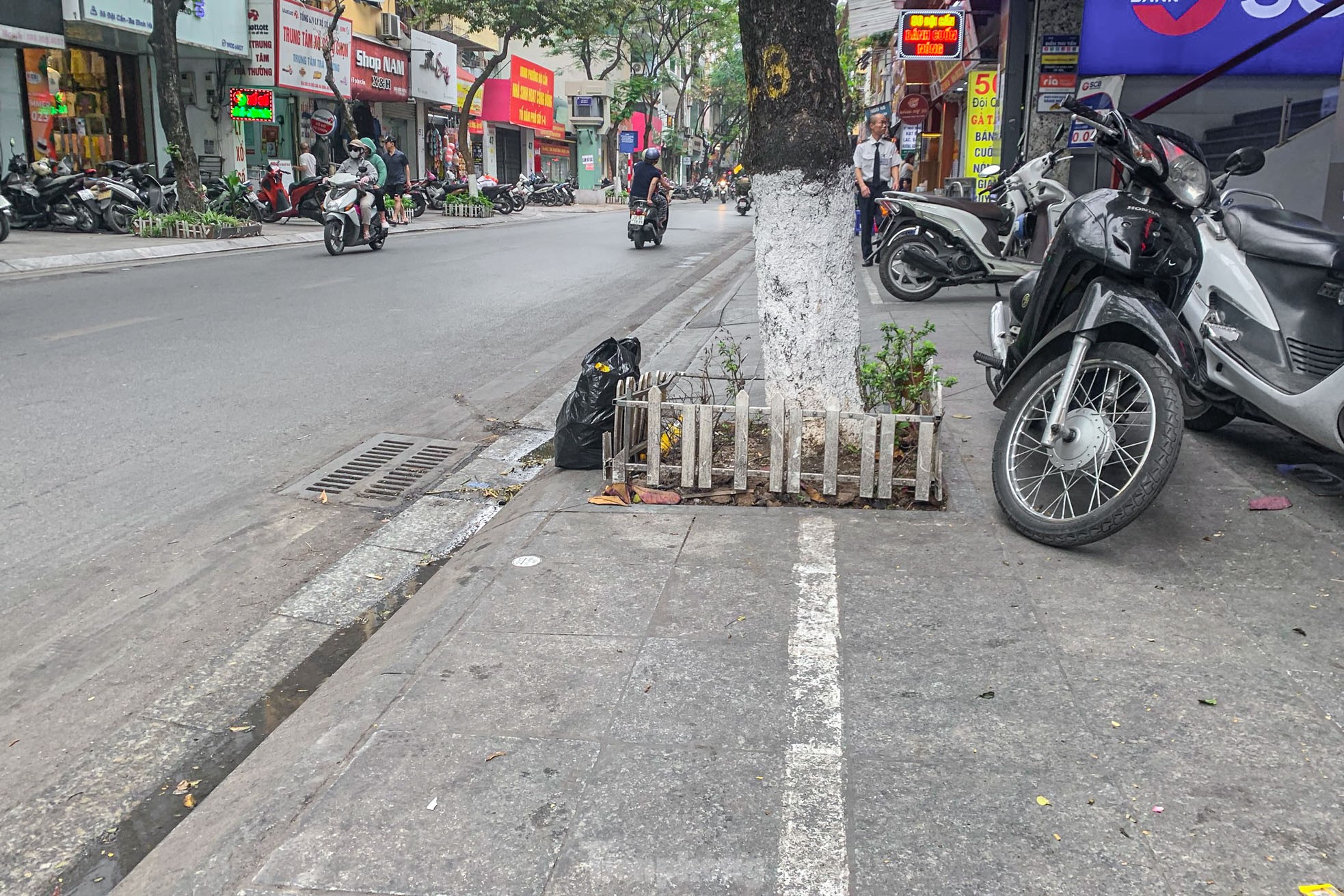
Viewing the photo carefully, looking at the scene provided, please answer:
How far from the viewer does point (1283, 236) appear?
419 cm

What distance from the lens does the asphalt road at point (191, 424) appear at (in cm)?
367

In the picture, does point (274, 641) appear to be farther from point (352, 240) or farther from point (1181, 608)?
point (352, 240)

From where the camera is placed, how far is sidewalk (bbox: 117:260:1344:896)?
2.24m

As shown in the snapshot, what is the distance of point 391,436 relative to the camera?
6.37 meters

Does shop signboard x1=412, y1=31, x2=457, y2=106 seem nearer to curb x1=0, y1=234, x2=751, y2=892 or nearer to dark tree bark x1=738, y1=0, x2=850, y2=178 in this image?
curb x1=0, y1=234, x2=751, y2=892

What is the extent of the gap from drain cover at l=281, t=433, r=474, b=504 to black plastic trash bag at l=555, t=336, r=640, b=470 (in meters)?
0.89

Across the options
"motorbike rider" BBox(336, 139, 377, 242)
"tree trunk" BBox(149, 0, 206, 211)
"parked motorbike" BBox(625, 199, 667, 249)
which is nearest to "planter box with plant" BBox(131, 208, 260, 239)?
"tree trunk" BBox(149, 0, 206, 211)

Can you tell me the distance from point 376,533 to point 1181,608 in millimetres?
3235

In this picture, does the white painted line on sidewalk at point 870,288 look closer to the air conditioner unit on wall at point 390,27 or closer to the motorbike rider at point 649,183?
the motorbike rider at point 649,183

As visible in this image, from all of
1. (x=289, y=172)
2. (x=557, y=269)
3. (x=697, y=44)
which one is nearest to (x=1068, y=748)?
(x=557, y=269)

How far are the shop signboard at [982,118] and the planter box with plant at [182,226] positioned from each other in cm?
1241

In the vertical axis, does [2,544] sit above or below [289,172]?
below

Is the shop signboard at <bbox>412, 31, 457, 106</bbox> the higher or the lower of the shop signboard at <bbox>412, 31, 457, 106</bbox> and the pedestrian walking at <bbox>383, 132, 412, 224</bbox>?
the higher

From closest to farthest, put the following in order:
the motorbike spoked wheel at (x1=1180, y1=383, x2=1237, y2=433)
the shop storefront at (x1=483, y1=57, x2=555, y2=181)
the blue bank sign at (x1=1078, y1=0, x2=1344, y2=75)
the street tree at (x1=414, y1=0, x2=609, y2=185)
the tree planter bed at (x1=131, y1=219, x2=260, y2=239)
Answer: the motorbike spoked wheel at (x1=1180, y1=383, x2=1237, y2=433) < the blue bank sign at (x1=1078, y1=0, x2=1344, y2=75) < the tree planter bed at (x1=131, y1=219, x2=260, y2=239) < the street tree at (x1=414, y1=0, x2=609, y2=185) < the shop storefront at (x1=483, y1=57, x2=555, y2=181)
